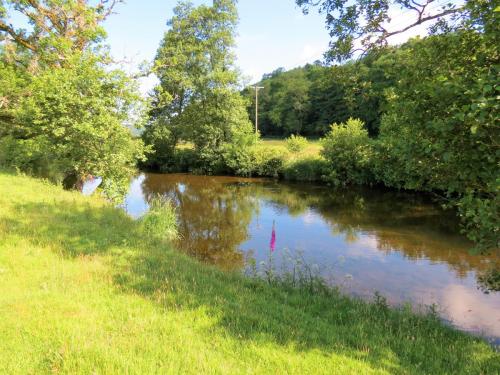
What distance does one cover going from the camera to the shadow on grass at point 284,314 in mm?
4383

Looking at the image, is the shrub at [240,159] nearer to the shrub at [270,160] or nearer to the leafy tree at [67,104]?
the shrub at [270,160]

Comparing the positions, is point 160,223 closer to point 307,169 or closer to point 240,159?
point 307,169

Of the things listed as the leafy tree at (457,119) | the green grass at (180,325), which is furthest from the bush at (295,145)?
the leafy tree at (457,119)

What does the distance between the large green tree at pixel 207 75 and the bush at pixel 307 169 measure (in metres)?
6.13

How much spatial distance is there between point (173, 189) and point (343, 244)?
Result: 61.6 ft

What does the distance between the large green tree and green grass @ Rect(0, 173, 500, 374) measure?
31.3 m

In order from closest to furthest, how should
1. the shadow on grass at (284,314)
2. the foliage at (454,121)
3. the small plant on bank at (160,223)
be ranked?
1. the foliage at (454,121)
2. the shadow on grass at (284,314)
3. the small plant on bank at (160,223)

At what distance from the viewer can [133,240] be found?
903 centimetres

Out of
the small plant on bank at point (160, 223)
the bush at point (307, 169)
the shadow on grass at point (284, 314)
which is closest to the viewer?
the shadow on grass at point (284, 314)

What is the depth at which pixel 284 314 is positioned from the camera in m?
5.32

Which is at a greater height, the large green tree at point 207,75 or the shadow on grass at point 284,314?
the large green tree at point 207,75

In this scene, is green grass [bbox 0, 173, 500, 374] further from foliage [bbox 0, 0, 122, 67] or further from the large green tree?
the large green tree

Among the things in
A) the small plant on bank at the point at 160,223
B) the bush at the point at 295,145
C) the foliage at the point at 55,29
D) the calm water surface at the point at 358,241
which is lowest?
the calm water surface at the point at 358,241

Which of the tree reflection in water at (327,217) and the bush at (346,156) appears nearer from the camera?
the tree reflection in water at (327,217)
